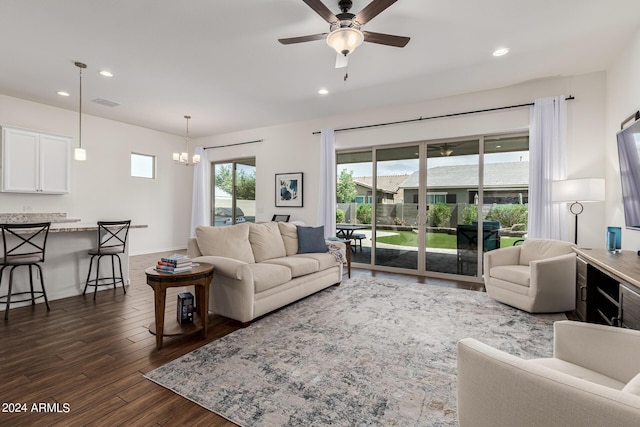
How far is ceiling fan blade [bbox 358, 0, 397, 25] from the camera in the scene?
2225 mm

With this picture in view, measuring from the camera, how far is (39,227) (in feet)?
11.0

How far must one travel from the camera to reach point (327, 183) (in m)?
5.95

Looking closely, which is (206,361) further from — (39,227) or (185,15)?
(185,15)

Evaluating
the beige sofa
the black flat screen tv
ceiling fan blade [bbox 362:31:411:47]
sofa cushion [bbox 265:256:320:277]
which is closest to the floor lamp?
the black flat screen tv

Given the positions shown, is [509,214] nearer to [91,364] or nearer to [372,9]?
[372,9]

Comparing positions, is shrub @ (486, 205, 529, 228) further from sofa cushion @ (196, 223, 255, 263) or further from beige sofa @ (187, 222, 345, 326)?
sofa cushion @ (196, 223, 255, 263)

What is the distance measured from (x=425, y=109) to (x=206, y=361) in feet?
16.1

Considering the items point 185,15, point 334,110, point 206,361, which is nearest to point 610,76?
point 334,110

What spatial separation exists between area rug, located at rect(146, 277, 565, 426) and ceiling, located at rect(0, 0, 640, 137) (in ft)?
9.84

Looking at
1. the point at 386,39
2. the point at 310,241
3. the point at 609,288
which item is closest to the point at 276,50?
the point at 386,39

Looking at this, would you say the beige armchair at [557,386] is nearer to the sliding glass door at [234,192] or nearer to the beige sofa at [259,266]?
the beige sofa at [259,266]

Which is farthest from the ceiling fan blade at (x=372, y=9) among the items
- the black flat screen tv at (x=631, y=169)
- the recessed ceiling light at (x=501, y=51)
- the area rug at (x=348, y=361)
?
the area rug at (x=348, y=361)

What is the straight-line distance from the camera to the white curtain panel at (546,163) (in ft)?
13.5

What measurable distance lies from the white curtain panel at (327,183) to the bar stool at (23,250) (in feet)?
13.4
